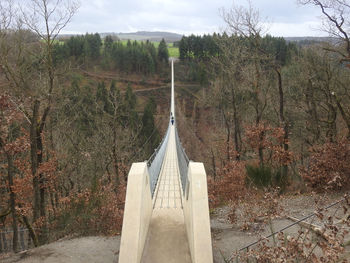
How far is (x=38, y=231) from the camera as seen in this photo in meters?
8.64

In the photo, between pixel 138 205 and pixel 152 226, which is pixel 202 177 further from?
pixel 152 226

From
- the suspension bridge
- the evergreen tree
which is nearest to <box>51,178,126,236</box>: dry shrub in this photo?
the suspension bridge

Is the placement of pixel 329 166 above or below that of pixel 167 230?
above

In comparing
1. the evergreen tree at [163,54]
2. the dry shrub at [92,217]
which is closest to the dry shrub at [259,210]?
the dry shrub at [92,217]

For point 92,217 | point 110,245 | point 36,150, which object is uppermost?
point 36,150

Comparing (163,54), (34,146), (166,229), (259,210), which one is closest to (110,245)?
(166,229)

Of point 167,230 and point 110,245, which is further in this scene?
point 110,245

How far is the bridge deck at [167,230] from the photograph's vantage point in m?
4.71

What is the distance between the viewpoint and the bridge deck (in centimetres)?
471

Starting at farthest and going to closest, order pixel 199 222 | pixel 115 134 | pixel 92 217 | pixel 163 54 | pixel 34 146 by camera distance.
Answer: pixel 163 54 < pixel 115 134 < pixel 92 217 < pixel 34 146 < pixel 199 222

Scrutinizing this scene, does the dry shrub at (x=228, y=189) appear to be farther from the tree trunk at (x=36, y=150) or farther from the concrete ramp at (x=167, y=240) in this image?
the tree trunk at (x=36, y=150)

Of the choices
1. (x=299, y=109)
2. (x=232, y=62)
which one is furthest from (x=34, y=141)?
(x=299, y=109)

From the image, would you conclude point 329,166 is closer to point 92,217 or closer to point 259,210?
point 259,210

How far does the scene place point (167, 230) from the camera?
5.54 meters
